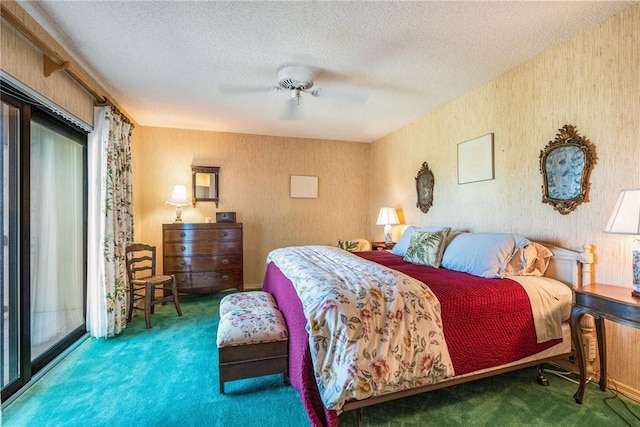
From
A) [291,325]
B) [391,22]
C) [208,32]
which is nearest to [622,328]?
[291,325]

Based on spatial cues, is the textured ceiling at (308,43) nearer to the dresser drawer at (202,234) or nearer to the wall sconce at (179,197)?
the wall sconce at (179,197)

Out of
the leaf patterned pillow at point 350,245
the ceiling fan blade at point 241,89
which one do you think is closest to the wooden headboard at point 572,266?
the leaf patterned pillow at point 350,245

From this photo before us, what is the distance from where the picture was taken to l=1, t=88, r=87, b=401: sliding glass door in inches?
74.5

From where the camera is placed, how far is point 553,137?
2287 mm

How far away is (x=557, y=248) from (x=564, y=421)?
1.17 metres

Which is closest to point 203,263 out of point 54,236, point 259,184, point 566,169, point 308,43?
point 259,184

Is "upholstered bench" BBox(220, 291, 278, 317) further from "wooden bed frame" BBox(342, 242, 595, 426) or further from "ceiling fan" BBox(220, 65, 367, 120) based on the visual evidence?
"ceiling fan" BBox(220, 65, 367, 120)

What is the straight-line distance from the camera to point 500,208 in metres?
2.75

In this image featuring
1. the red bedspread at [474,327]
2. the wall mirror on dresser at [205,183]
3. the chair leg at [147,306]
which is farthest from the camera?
the wall mirror on dresser at [205,183]

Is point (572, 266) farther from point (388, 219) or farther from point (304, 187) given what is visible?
point (304, 187)

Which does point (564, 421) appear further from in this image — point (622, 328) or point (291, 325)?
point (291, 325)

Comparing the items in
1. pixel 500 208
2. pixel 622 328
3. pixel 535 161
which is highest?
pixel 535 161

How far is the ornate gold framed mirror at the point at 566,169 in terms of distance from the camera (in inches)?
81.7

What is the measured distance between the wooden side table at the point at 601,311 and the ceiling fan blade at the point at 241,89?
3.01 m
